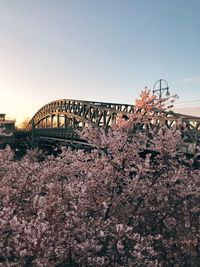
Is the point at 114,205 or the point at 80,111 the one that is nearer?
the point at 114,205

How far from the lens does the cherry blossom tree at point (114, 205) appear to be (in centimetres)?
710

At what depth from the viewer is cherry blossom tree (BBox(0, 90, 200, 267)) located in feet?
23.3

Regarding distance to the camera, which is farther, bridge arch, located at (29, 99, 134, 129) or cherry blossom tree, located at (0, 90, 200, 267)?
bridge arch, located at (29, 99, 134, 129)

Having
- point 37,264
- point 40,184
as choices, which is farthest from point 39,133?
point 37,264

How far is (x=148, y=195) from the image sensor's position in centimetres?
984

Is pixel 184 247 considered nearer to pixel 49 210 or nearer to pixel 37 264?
pixel 49 210

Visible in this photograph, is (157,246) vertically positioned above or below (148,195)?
below

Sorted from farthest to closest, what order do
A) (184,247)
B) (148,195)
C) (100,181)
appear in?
1. (184,247)
2. (148,195)
3. (100,181)

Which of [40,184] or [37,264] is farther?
[40,184]

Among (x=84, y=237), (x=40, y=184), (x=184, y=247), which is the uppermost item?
(x=40, y=184)

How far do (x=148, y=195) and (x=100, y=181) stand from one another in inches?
70.8

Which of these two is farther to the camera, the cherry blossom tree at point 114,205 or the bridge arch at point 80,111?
the bridge arch at point 80,111

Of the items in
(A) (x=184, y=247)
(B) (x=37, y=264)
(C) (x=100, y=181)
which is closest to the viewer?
(B) (x=37, y=264)

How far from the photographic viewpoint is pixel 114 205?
9.20 metres
